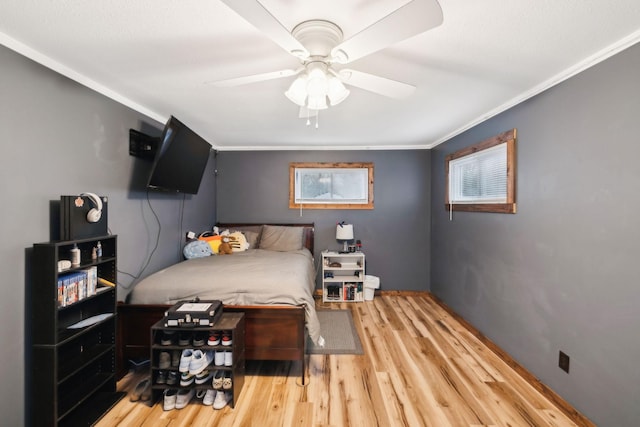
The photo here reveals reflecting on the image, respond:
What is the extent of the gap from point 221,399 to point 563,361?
234 centimetres

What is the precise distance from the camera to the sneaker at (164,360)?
1.85 m

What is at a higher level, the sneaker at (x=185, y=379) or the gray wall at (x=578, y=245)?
the gray wall at (x=578, y=245)

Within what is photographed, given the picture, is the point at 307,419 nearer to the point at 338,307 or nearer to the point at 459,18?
the point at 338,307

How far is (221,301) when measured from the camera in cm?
212

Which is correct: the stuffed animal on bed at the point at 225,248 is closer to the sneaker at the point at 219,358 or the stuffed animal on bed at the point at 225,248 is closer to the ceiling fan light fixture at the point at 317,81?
the sneaker at the point at 219,358

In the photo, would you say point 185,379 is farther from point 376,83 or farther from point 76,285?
point 376,83

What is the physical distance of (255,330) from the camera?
2.12 metres

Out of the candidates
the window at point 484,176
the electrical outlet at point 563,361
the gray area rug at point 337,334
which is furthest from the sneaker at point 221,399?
the window at point 484,176

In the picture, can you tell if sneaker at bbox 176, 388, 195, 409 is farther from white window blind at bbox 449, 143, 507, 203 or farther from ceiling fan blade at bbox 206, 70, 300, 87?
white window blind at bbox 449, 143, 507, 203

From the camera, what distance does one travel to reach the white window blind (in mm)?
2605

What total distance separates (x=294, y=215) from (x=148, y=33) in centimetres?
301

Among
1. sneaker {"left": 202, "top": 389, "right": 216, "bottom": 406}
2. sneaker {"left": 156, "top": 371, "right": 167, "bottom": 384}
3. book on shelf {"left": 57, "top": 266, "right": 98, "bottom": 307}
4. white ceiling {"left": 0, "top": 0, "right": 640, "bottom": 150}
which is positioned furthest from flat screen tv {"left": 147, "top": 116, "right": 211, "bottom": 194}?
sneaker {"left": 202, "top": 389, "right": 216, "bottom": 406}

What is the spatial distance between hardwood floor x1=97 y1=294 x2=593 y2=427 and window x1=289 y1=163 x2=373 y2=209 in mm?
2128

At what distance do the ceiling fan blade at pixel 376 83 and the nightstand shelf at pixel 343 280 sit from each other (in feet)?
→ 8.70
